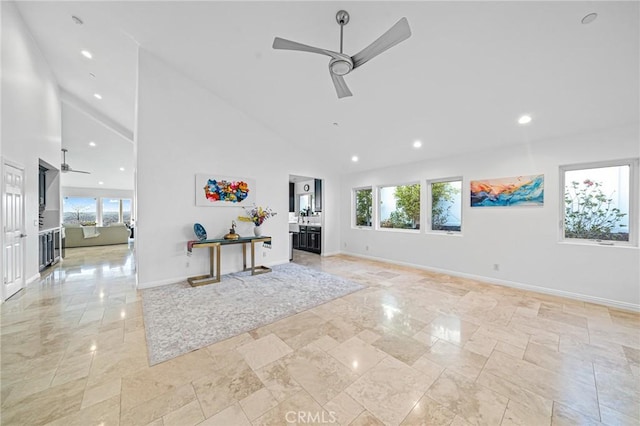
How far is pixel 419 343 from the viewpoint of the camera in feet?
7.99

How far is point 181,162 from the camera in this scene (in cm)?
440

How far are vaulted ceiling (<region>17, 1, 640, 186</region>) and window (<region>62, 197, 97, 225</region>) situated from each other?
7.80 m

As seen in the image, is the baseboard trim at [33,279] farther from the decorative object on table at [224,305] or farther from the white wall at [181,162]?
the decorative object on table at [224,305]

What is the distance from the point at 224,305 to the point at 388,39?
361 cm

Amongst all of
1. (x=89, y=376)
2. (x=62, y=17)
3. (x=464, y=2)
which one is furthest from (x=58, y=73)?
(x=464, y=2)

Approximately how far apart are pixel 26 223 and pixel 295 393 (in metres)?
5.51

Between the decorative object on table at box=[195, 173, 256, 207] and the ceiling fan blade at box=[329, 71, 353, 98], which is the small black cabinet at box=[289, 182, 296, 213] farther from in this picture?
the ceiling fan blade at box=[329, 71, 353, 98]

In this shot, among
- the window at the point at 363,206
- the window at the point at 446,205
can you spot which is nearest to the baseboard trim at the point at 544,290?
the window at the point at 446,205

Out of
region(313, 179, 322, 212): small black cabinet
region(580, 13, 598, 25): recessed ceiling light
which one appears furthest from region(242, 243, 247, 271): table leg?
region(580, 13, 598, 25): recessed ceiling light

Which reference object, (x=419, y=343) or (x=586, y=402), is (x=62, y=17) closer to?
(x=419, y=343)

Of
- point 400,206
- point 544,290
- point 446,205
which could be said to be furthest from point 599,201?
point 400,206

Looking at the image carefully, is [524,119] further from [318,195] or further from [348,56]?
[318,195]

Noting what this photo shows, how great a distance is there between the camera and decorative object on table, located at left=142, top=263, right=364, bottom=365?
250cm

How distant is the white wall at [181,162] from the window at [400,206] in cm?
316
